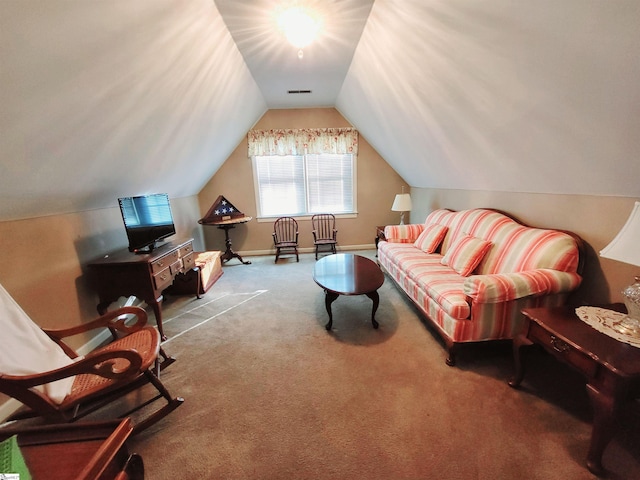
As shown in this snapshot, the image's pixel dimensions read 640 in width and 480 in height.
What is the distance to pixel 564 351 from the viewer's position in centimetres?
127

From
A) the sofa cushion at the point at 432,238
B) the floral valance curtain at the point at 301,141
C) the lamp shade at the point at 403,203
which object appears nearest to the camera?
the sofa cushion at the point at 432,238

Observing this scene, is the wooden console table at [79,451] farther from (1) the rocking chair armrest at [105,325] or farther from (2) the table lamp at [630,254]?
(2) the table lamp at [630,254]

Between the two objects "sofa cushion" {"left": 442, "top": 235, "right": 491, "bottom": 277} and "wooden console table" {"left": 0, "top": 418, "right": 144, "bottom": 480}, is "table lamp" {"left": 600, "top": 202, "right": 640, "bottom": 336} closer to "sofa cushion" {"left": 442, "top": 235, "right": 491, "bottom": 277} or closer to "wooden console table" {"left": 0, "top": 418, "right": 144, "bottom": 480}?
"sofa cushion" {"left": 442, "top": 235, "right": 491, "bottom": 277}

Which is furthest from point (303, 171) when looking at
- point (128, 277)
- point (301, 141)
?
point (128, 277)

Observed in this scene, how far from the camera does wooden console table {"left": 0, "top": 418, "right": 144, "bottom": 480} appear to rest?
0.68 meters

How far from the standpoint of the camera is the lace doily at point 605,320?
121cm

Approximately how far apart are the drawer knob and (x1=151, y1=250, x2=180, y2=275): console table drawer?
2.77 meters

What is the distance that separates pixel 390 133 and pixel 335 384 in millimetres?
3092

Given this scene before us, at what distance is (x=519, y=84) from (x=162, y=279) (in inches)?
118

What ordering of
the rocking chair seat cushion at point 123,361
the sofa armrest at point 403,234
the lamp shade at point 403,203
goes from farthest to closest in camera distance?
the lamp shade at point 403,203 < the sofa armrest at point 403,234 < the rocking chair seat cushion at point 123,361

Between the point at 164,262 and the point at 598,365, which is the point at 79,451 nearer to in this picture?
the point at 164,262

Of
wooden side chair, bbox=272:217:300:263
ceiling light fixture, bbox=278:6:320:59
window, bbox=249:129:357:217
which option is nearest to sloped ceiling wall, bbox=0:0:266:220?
ceiling light fixture, bbox=278:6:320:59

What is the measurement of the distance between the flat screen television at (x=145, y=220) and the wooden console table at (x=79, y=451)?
1754 millimetres

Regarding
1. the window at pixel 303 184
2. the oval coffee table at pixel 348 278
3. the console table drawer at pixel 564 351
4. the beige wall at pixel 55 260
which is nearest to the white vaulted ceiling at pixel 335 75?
the beige wall at pixel 55 260
